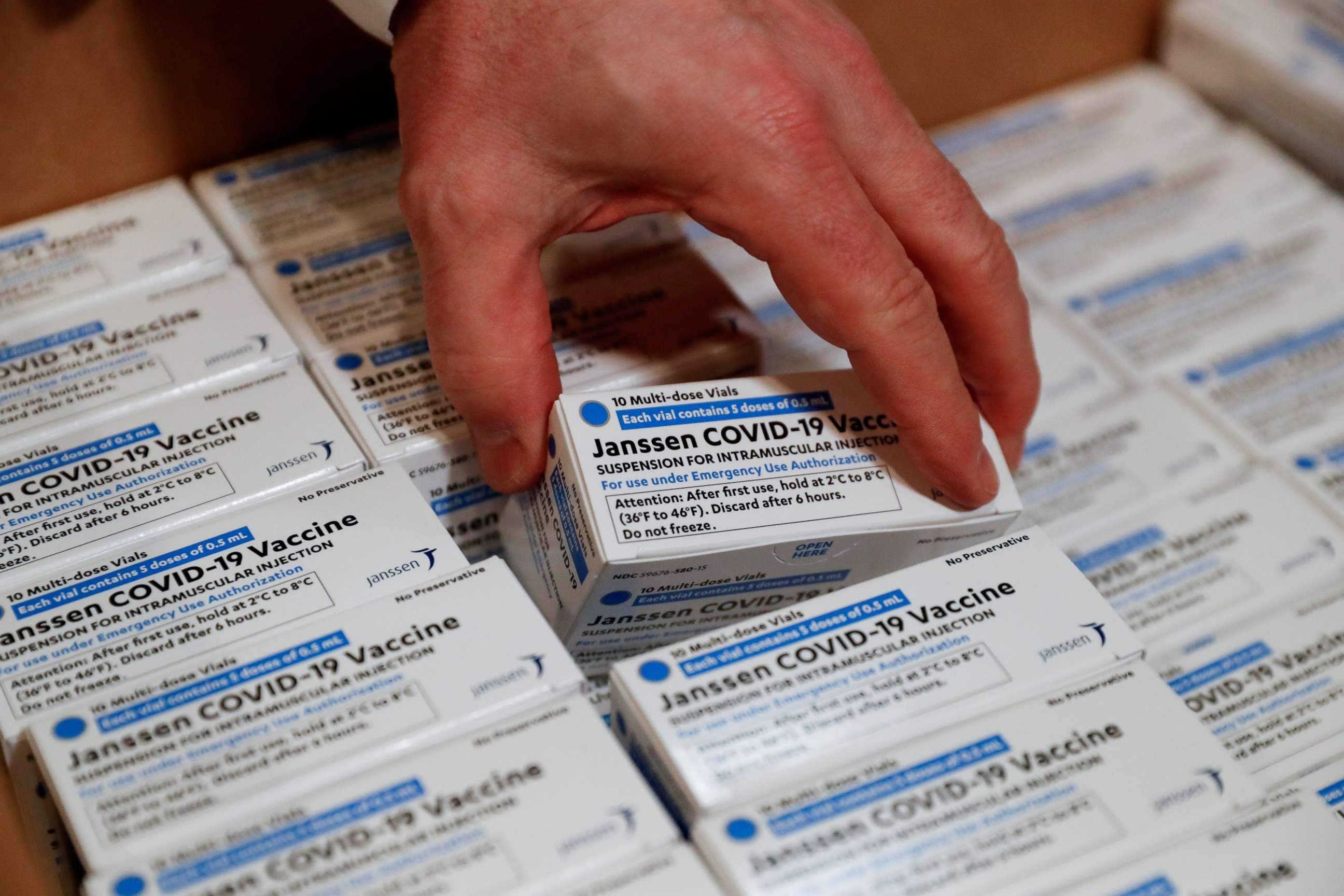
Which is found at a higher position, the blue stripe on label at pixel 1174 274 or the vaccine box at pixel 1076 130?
the vaccine box at pixel 1076 130

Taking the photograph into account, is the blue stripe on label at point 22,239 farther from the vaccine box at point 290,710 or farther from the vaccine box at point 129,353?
the vaccine box at point 290,710

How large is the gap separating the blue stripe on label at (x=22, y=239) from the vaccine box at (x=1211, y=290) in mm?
Result: 1221

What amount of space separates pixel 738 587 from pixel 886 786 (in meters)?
0.26

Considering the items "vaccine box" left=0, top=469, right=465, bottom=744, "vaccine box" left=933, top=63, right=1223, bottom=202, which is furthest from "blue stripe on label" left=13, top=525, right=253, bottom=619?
"vaccine box" left=933, top=63, right=1223, bottom=202

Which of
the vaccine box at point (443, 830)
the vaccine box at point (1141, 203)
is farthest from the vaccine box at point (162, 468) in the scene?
the vaccine box at point (1141, 203)

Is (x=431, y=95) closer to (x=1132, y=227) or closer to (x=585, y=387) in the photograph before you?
(x=585, y=387)

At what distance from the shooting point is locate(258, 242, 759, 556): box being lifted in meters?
1.24

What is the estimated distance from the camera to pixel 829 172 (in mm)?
1097

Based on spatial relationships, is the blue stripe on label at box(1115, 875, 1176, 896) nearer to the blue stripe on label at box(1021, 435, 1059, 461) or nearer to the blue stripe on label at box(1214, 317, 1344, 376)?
the blue stripe on label at box(1021, 435, 1059, 461)

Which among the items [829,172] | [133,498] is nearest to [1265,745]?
[829,172]

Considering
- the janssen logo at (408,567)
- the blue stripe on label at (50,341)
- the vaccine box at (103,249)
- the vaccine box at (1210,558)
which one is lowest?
the vaccine box at (1210,558)

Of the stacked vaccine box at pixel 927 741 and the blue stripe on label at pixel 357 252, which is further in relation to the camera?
the blue stripe on label at pixel 357 252

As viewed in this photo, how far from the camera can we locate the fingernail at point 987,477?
1141mm

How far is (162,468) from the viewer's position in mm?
1169
